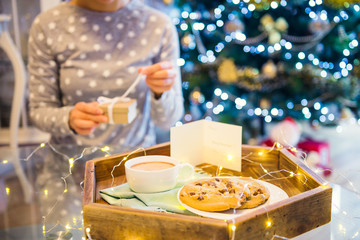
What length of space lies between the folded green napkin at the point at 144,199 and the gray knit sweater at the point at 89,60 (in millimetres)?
642

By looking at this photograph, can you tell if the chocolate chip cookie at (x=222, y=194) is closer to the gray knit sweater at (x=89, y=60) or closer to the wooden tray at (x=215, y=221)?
the wooden tray at (x=215, y=221)

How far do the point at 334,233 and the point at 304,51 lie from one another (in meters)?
2.23

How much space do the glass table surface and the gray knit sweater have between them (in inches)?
10.4

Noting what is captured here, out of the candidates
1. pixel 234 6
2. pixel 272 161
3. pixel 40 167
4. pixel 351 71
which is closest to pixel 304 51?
pixel 351 71

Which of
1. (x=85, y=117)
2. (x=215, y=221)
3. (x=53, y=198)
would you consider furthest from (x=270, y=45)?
(x=215, y=221)

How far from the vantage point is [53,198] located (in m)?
0.92

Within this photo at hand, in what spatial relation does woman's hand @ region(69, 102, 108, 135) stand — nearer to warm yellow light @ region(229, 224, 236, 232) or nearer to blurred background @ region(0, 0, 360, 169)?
warm yellow light @ region(229, 224, 236, 232)

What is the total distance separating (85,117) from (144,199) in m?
0.53

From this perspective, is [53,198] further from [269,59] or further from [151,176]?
[269,59]

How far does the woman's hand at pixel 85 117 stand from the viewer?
1132mm

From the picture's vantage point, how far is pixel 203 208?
0.68m

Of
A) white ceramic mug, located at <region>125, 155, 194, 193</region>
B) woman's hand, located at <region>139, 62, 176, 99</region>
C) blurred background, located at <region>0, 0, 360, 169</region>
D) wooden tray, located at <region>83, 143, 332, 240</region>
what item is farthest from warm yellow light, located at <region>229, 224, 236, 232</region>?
blurred background, located at <region>0, 0, 360, 169</region>

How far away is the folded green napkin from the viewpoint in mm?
718

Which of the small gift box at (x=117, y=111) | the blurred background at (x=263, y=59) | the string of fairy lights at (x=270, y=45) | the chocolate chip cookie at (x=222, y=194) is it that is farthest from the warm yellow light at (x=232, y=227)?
the string of fairy lights at (x=270, y=45)
